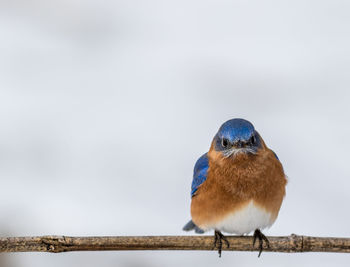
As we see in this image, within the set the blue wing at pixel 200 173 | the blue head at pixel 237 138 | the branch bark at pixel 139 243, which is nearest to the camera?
the branch bark at pixel 139 243

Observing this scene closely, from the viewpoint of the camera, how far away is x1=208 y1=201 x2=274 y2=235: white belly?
367 cm

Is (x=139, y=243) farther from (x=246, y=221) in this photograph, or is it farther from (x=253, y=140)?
(x=253, y=140)

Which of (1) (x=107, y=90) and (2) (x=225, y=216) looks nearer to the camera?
(2) (x=225, y=216)

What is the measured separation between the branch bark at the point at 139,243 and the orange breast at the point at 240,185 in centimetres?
43

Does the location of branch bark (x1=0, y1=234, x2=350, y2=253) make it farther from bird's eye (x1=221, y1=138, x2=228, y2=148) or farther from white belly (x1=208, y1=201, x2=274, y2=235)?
bird's eye (x1=221, y1=138, x2=228, y2=148)

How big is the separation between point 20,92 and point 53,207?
155cm

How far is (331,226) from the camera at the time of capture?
17.2 feet

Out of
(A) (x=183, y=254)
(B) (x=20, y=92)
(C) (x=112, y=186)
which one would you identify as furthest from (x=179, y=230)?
(B) (x=20, y=92)

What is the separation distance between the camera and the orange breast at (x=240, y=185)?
12.0ft

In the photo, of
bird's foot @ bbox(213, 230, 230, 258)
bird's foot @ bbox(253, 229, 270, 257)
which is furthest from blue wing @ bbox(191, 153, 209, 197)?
bird's foot @ bbox(253, 229, 270, 257)

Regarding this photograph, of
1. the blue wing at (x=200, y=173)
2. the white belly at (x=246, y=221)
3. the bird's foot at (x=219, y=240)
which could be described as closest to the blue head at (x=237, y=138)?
the blue wing at (x=200, y=173)

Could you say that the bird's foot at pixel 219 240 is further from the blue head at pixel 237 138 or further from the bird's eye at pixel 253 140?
the bird's eye at pixel 253 140

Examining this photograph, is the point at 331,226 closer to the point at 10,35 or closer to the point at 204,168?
the point at 204,168

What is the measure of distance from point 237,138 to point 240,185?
0.86 ft
